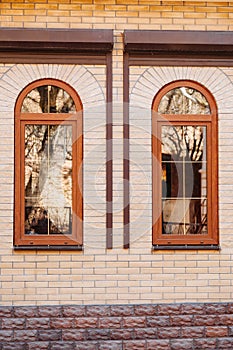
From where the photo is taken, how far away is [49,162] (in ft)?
24.7

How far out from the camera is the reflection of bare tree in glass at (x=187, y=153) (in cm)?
758

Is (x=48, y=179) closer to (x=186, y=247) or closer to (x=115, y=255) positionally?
(x=115, y=255)

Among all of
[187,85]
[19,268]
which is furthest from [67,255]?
[187,85]

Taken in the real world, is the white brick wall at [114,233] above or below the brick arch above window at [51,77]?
below

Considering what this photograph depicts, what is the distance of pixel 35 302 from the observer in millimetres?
7379

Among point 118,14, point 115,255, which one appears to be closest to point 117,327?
point 115,255

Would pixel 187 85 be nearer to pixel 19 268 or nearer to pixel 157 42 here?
pixel 157 42

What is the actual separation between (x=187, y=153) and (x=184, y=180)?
330 millimetres

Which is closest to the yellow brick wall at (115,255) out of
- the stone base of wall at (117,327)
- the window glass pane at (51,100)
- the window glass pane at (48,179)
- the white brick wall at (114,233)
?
the white brick wall at (114,233)

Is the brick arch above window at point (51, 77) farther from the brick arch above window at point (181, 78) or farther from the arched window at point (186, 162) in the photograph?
the arched window at point (186, 162)

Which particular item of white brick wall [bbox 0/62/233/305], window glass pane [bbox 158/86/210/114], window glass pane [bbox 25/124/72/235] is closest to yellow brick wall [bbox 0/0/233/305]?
white brick wall [bbox 0/62/233/305]

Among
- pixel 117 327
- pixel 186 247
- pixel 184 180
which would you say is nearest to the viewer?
pixel 117 327

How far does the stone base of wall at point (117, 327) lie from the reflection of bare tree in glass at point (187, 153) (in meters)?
1.04

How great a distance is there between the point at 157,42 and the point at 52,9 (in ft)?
4.31
